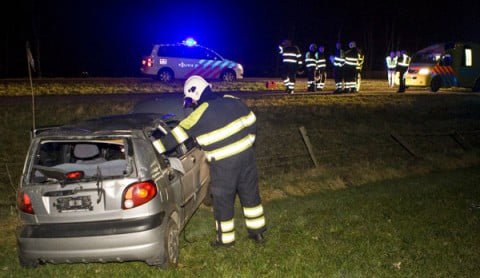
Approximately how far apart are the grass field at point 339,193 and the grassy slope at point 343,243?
0.01m

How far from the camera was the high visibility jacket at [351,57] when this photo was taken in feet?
57.5

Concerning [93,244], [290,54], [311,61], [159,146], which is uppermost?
[290,54]

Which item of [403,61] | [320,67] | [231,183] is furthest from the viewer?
[403,61]

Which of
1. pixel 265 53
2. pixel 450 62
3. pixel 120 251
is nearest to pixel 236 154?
pixel 120 251

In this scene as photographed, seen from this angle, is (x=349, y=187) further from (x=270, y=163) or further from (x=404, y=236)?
(x=404, y=236)

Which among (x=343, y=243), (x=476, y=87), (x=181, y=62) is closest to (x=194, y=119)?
(x=343, y=243)

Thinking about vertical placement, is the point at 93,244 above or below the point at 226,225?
above

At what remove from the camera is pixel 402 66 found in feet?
64.0

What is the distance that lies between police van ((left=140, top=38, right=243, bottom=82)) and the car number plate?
16.1 metres

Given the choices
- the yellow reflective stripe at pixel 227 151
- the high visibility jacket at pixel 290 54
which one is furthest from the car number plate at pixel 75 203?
the high visibility jacket at pixel 290 54

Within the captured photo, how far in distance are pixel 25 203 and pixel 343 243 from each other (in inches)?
136

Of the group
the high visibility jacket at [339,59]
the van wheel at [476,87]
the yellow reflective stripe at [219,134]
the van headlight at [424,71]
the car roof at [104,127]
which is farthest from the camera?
the van wheel at [476,87]

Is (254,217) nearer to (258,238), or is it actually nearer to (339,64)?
(258,238)

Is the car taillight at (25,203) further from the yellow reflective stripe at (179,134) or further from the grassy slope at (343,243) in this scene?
the yellow reflective stripe at (179,134)
